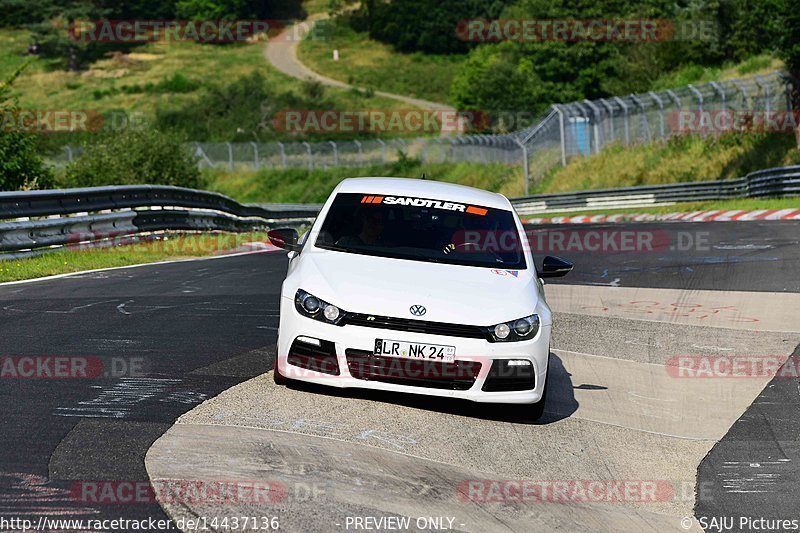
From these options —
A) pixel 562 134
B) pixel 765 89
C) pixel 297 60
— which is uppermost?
pixel 765 89

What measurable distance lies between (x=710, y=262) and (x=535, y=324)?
11.1 metres

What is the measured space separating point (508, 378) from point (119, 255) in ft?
42.3

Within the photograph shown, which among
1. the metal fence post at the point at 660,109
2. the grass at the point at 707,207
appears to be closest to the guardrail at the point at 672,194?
the grass at the point at 707,207

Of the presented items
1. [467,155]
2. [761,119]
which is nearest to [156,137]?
[761,119]

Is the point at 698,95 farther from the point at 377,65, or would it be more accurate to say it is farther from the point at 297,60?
the point at 297,60

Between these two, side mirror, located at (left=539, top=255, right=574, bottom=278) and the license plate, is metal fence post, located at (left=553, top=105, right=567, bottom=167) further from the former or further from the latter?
the license plate

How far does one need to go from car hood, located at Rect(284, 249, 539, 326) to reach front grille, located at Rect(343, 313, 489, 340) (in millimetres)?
32

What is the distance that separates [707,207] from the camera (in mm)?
35250

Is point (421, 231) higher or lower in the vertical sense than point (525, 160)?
higher

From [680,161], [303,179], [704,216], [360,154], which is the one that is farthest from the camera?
[303,179]

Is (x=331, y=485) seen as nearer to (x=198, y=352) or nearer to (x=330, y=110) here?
(x=198, y=352)

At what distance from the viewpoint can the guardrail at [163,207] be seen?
17.1 m

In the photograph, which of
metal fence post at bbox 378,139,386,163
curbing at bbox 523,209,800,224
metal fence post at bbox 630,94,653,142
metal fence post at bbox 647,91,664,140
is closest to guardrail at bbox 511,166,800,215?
curbing at bbox 523,209,800,224

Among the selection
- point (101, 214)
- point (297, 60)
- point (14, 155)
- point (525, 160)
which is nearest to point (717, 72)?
point (525, 160)
